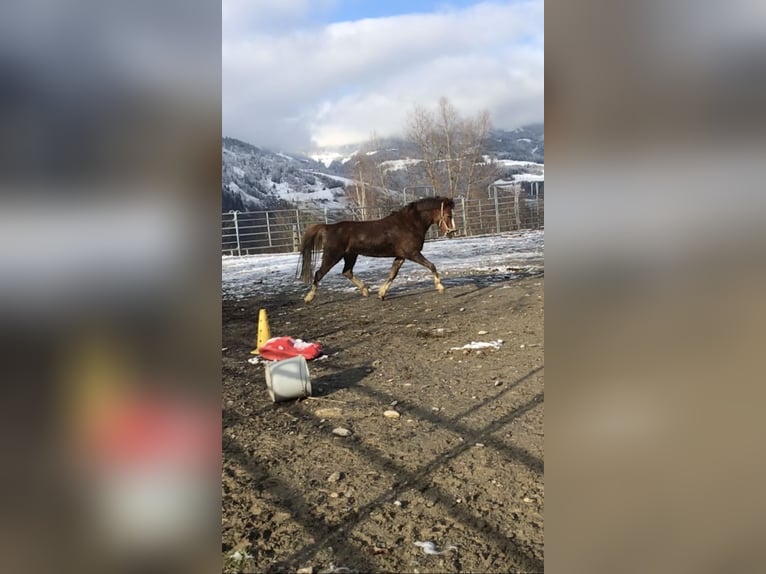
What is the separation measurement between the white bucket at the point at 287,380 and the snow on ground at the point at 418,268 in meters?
3.54

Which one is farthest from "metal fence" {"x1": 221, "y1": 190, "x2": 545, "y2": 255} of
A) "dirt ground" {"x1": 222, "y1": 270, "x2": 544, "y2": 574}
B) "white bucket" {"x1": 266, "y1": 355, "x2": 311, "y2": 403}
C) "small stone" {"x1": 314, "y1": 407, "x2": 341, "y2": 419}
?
"small stone" {"x1": 314, "y1": 407, "x2": 341, "y2": 419}

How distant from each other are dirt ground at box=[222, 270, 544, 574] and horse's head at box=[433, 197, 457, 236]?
1.79 meters

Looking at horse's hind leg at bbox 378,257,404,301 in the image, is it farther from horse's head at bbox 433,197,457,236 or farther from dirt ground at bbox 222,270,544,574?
dirt ground at bbox 222,270,544,574

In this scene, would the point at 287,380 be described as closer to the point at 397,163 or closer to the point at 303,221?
the point at 397,163

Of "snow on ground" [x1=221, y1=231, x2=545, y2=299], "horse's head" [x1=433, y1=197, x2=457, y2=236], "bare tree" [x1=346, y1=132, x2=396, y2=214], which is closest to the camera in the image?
"horse's head" [x1=433, y1=197, x2=457, y2=236]

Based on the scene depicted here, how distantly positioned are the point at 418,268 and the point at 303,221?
5.26 metres

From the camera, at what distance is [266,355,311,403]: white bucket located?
2820 mm

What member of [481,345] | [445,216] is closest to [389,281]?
[445,216]

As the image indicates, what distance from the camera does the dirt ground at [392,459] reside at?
1.44 metres
